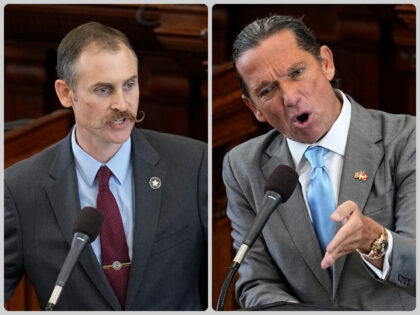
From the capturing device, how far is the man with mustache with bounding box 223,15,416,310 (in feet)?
9.41

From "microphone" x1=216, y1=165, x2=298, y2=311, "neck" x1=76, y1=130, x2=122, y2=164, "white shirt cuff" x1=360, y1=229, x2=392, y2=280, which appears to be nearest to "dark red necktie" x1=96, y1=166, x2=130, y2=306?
"neck" x1=76, y1=130, x2=122, y2=164

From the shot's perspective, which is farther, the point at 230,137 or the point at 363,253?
the point at 230,137

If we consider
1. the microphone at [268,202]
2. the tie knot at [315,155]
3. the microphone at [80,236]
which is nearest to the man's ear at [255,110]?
the tie knot at [315,155]

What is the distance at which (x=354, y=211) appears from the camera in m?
2.70

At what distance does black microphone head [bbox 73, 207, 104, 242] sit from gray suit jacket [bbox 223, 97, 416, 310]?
0.36 metres

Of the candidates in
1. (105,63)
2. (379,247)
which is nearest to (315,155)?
(379,247)

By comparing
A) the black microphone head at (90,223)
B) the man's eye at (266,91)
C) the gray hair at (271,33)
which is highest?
the gray hair at (271,33)

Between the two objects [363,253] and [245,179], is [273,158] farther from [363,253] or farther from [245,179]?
[363,253]

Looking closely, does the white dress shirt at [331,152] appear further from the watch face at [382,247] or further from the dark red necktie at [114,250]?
the dark red necktie at [114,250]

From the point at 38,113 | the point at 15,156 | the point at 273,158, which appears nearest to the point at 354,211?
the point at 273,158

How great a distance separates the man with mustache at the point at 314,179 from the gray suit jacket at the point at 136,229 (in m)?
0.11

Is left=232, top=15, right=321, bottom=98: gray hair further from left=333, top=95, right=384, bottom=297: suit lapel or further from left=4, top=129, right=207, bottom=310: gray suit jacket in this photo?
left=4, top=129, right=207, bottom=310: gray suit jacket

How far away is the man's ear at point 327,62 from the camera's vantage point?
2969mm

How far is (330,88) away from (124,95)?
47cm
